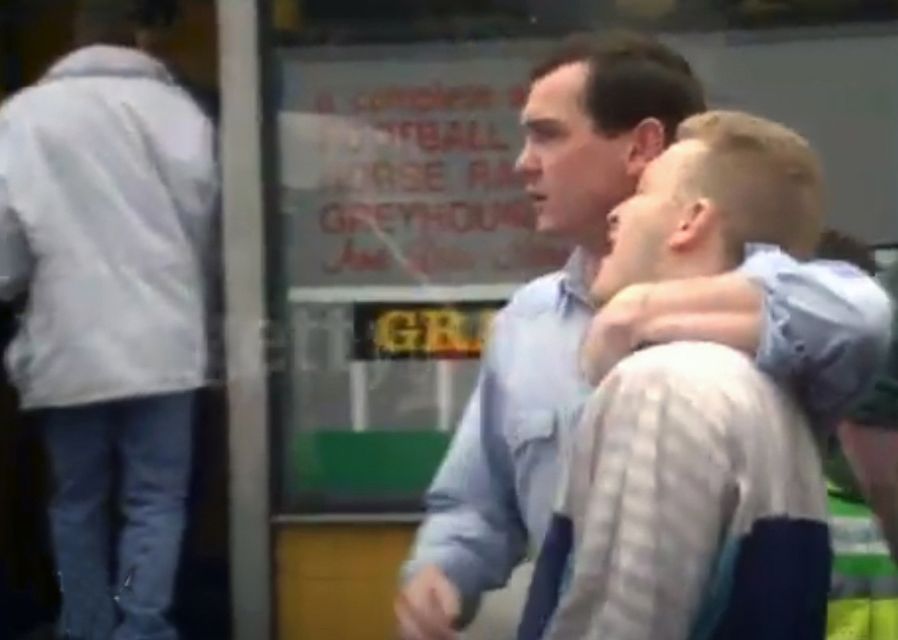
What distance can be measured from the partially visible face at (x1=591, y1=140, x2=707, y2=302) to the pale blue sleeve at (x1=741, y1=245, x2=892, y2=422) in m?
0.10

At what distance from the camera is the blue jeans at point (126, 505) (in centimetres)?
545

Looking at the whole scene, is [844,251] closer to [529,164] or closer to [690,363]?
[529,164]

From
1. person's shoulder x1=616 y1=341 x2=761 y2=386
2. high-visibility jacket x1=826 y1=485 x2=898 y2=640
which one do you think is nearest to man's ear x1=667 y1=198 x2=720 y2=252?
person's shoulder x1=616 y1=341 x2=761 y2=386

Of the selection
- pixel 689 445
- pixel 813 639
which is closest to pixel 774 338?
pixel 689 445

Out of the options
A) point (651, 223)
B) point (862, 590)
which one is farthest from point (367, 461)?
point (651, 223)

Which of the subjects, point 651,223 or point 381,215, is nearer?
point 651,223

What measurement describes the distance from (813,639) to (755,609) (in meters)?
0.11

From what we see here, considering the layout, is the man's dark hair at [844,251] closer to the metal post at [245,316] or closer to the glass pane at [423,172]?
the glass pane at [423,172]

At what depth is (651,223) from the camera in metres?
2.53

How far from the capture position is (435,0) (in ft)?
18.1

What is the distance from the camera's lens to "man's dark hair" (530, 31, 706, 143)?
304 centimetres

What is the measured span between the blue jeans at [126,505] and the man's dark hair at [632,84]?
256cm

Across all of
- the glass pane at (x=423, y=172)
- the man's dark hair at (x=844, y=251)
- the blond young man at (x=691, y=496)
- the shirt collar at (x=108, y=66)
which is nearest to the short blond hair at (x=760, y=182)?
the blond young man at (x=691, y=496)

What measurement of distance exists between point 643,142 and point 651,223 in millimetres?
520
